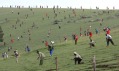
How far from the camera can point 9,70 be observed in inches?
1457

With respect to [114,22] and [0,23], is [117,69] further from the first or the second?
[0,23]

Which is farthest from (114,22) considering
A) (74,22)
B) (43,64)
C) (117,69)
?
(117,69)

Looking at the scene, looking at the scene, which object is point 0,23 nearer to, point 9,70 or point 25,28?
point 25,28

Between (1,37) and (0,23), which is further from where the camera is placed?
(0,23)

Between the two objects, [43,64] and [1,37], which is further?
[1,37]

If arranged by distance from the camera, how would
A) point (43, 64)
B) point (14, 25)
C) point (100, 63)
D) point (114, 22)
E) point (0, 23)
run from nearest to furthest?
point (100, 63) → point (43, 64) → point (114, 22) → point (14, 25) → point (0, 23)

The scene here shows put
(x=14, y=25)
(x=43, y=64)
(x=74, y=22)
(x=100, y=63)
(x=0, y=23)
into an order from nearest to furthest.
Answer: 1. (x=100, y=63)
2. (x=43, y=64)
3. (x=74, y=22)
4. (x=14, y=25)
5. (x=0, y=23)

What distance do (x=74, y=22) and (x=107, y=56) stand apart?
246ft

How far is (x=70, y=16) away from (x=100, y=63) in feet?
307

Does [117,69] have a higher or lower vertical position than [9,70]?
higher

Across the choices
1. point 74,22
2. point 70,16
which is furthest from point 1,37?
point 70,16

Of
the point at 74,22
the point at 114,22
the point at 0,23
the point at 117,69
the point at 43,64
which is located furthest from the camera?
the point at 0,23

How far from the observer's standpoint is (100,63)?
32.1 metres

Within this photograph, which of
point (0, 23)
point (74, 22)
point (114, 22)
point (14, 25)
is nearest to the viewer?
point (114, 22)
